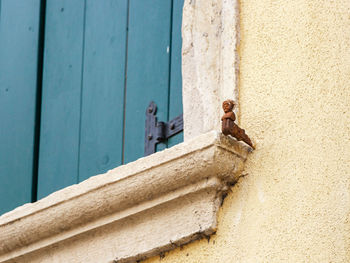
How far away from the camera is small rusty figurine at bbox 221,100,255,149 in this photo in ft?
5.93

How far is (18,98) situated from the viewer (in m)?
2.80

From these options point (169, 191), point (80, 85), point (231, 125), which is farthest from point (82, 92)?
point (231, 125)

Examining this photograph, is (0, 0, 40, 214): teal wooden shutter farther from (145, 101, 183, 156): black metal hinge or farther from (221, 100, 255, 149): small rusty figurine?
(221, 100, 255, 149): small rusty figurine

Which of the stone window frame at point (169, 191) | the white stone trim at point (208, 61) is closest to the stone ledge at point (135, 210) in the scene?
the stone window frame at point (169, 191)

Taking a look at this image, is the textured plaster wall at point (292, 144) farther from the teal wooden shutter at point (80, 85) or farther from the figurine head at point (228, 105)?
the teal wooden shutter at point (80, 85)

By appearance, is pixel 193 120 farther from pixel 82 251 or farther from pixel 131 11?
pixel 131 11

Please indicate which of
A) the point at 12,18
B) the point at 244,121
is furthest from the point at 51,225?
the point at 12,18

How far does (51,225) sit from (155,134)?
36 centimetres

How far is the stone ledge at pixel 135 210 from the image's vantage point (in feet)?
6.06

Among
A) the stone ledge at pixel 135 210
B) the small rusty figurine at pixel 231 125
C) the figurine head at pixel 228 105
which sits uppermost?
the figurine head at pixel 228 105

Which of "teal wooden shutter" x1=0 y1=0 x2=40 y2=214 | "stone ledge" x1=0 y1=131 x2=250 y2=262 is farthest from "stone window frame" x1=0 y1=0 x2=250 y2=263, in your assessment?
"teal wooden shutter" x1=0 y1=0 x2=40 y2=214

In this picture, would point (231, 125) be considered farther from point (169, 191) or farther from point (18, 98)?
point (18, 98)

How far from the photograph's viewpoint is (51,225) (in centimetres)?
214

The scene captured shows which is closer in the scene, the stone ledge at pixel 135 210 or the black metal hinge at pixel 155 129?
the stone ledge at pixel 135 210
